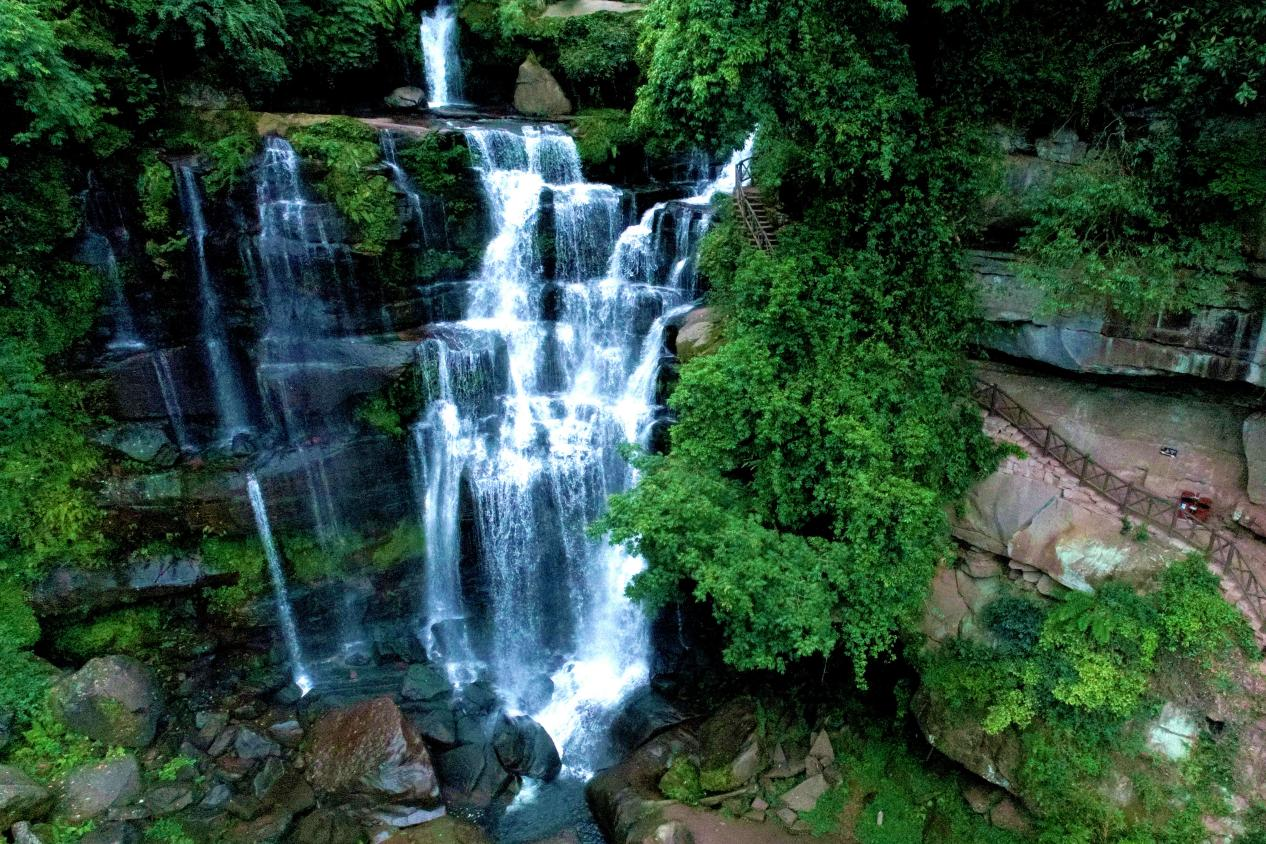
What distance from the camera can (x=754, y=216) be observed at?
15.1 meters

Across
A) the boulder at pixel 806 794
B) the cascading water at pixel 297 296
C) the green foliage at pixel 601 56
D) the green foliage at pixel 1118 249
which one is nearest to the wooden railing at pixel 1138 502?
the green foliage at pixel 1118 249

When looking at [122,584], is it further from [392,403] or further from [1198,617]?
[1198,617]

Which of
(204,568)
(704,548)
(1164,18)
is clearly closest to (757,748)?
(704,548)

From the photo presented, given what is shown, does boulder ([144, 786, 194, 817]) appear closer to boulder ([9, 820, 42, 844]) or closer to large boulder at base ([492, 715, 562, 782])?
boulder ([9, 820, 42, 844])

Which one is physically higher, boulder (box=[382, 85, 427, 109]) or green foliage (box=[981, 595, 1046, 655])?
boulder (box=[382, 85, 427, 109])

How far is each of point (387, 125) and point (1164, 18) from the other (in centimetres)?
1563

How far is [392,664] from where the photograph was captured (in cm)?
1728

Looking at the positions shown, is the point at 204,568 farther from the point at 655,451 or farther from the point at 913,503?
the point at 913,503

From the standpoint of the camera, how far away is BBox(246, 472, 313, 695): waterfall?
16.4 meters

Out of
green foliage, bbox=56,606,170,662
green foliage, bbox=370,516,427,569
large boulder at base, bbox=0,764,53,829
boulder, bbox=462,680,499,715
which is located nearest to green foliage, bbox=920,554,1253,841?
boulder, bbox=462,680,499,715

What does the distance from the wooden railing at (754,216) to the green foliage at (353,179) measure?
7.65m

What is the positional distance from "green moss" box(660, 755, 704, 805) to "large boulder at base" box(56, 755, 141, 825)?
9.74m

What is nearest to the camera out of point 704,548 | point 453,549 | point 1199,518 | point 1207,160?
point 1207,160

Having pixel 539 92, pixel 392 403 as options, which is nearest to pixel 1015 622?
pixel 392 403
